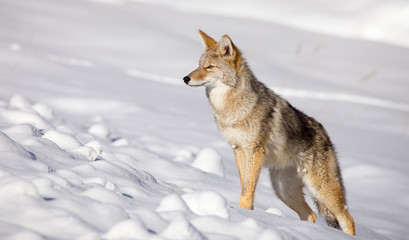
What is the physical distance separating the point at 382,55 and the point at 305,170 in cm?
1605

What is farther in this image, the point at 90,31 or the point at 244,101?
the point at 90,31

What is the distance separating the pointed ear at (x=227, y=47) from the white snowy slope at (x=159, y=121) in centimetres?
122

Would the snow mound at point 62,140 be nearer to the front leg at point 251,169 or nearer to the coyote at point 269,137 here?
the coyote at point 269,137

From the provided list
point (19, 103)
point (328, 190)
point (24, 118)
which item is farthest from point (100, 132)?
point (328, 190)

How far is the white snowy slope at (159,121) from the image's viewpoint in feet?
7.58

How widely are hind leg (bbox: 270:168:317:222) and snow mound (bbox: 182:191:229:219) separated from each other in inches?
79.5

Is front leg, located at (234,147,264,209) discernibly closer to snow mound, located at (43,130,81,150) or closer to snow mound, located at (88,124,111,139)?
snow mound, located at (43,130,81,150)

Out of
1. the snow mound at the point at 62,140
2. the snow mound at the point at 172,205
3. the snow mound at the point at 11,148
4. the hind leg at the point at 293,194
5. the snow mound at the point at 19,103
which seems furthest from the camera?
the snow mound at the point at 19,103

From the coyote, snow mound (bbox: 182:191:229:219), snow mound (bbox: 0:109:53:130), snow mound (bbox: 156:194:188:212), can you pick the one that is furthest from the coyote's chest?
snow mound (bbox: 0:109:53:130)

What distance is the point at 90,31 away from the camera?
56.5 ft

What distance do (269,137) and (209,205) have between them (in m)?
1.70

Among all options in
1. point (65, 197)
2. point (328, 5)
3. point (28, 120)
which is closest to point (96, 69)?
point (28, 120)

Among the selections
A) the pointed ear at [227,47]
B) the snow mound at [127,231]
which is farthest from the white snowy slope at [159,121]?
the pointed ear at [227,47]

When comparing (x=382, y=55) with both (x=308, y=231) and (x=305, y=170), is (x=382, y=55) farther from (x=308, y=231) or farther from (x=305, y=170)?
(x=308, y=231)
